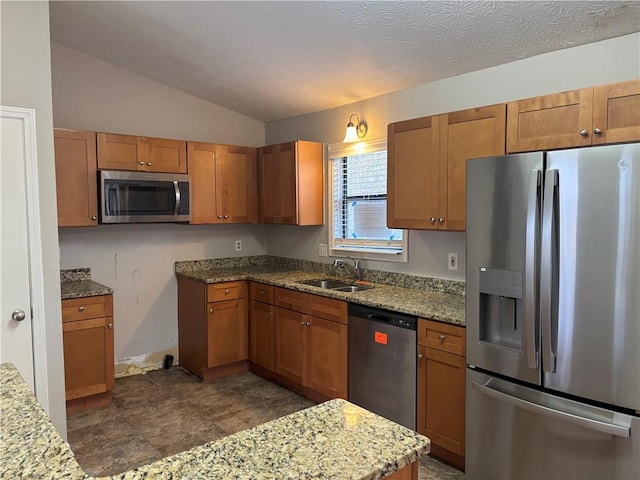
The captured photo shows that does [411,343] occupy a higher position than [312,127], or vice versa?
[312,127]

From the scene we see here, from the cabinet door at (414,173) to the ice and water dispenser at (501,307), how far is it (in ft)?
2.44

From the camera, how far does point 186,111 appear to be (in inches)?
170

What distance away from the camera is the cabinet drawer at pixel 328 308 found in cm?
314

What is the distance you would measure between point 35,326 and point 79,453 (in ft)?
2.91

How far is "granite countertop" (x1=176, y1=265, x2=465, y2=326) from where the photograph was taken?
2.63 m

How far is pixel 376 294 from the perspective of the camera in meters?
3.17

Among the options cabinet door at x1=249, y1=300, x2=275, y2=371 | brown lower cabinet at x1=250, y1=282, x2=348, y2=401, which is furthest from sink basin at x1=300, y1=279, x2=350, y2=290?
cabinet door at x1=249, y1=300, x2=275, y2=371

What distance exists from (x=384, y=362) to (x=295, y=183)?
181 centimetres

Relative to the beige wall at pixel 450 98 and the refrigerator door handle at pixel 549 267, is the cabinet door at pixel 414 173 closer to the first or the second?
the beige wall at pixel 450 98

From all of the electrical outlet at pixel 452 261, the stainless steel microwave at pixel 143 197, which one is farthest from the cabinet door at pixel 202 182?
the electrical outlet at pixel 452 261

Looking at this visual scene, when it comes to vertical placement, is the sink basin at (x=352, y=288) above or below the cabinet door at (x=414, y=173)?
below

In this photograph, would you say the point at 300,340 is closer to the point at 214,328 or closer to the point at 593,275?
the point at 214,328

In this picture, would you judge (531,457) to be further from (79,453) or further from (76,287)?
(76,287)

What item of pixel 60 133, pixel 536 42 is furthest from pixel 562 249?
pixel 60 133
